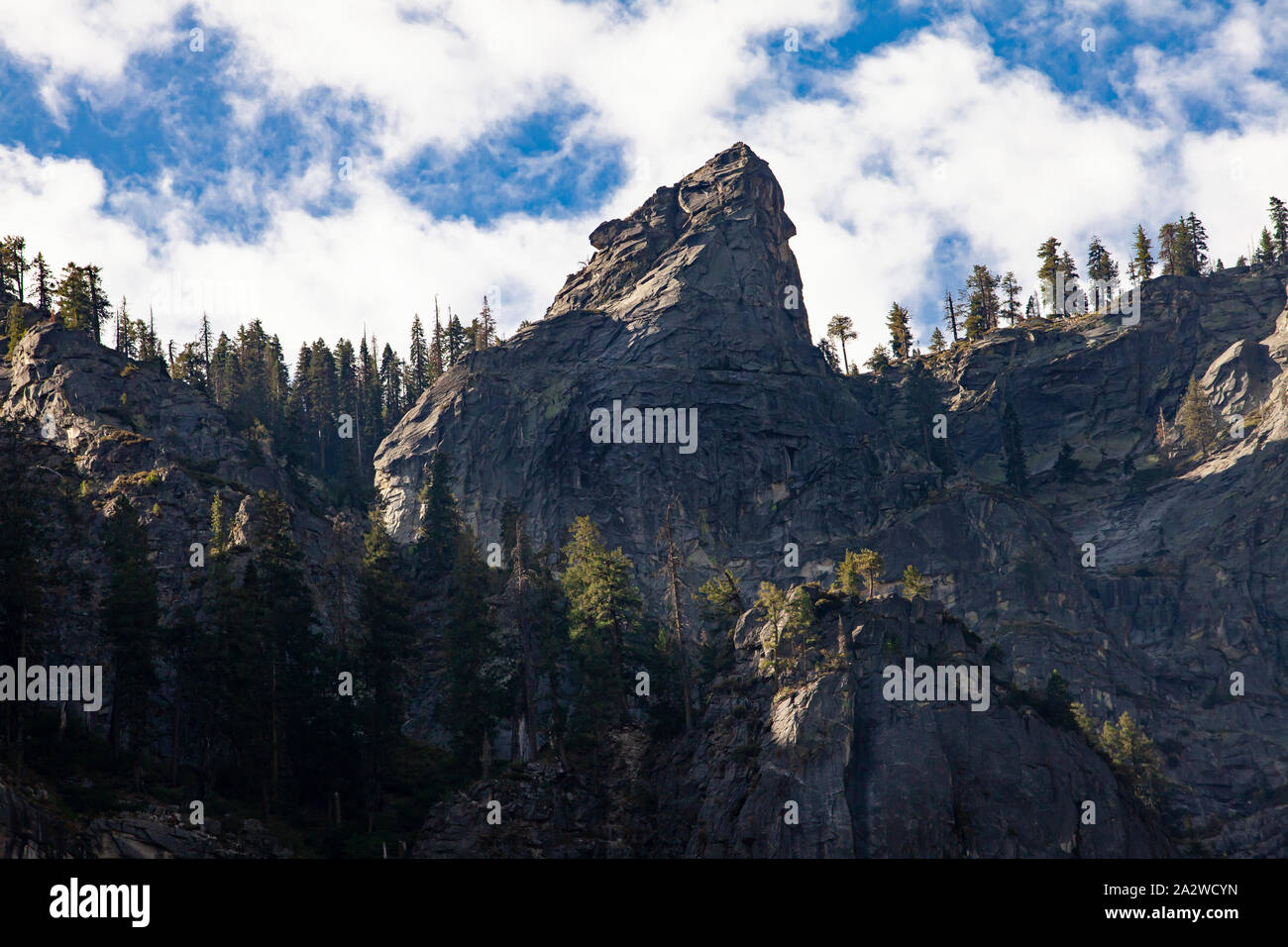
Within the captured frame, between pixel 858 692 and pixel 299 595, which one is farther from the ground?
A: pixel 299 595

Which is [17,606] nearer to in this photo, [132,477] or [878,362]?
[132,477]

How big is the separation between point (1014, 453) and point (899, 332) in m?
32.5

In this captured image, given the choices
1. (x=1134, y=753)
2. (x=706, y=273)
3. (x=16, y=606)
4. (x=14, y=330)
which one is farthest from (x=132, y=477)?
(x=1134, y=753)

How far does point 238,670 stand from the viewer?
52.8 m

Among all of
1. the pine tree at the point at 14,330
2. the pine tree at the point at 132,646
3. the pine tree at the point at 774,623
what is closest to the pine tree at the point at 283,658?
the pine tree at the point at 132,646

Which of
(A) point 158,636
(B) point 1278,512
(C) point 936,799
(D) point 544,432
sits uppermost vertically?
(D) point 544,432

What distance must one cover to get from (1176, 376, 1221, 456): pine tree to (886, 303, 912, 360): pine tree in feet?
118

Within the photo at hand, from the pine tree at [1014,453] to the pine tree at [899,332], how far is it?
75.6 feet

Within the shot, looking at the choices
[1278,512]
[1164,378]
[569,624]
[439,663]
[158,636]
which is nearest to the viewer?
[158,636]

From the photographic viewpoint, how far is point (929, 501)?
99.1 meters

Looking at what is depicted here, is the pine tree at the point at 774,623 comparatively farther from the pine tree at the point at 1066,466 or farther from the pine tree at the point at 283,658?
the pine tree at the point at 1066,466

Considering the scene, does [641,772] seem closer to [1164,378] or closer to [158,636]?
[158,636]

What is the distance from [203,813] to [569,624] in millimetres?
23264
